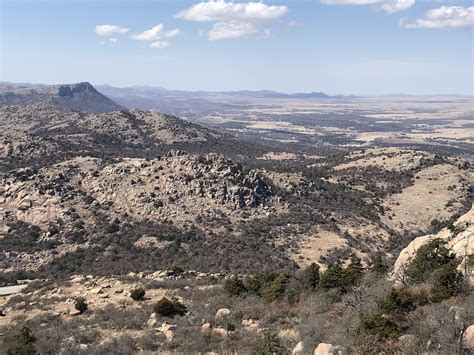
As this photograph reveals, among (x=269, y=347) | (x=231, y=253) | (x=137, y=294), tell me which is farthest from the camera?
(x=231, y=253)

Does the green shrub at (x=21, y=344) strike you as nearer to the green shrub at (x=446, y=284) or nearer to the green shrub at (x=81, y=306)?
the green shrub at (x=81, y=306)

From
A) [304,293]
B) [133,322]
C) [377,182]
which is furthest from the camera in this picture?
[377,182]

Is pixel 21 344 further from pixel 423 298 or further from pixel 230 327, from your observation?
pixel 423 298

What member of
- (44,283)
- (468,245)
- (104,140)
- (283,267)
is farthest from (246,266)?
(104,140)

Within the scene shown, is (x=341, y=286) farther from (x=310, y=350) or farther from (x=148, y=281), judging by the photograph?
(x=148, y=281)

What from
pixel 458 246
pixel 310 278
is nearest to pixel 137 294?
pixel 310 278

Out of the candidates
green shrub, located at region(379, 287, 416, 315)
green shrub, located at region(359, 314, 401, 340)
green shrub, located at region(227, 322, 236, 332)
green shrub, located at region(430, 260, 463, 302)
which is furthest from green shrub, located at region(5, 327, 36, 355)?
green shrub, located at region(430, 260, 463, 302)
